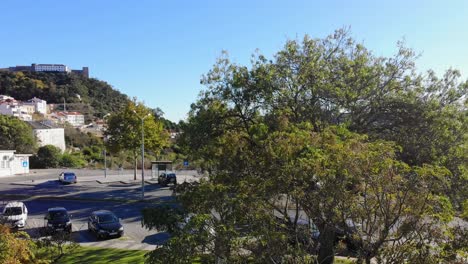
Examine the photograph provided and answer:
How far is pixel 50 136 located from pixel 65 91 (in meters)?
63.3

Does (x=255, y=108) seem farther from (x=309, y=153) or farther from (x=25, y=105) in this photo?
(x=25, y=105)

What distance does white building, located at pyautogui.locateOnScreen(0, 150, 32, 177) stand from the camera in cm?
4612

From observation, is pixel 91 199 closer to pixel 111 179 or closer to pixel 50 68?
pixel 111 179

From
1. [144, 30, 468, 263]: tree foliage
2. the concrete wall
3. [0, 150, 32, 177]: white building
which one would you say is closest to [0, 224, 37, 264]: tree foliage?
[144, 30, 468, 263]: tree foliage

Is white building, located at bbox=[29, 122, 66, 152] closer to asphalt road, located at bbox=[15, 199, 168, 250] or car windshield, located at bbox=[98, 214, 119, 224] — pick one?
asphalt road, located at bbox=[15, 199, 168, 250]

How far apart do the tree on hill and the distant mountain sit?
63.9 meters

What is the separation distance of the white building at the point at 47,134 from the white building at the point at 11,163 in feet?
51.4

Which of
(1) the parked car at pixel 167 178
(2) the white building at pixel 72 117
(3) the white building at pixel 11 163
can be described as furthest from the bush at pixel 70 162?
(2) the white building at pixel 72 117

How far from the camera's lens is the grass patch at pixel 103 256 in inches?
639

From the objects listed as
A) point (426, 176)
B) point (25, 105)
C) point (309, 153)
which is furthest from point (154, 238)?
point (25, 105)

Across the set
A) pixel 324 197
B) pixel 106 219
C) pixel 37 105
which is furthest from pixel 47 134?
pixel 324 197

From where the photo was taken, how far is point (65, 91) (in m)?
129

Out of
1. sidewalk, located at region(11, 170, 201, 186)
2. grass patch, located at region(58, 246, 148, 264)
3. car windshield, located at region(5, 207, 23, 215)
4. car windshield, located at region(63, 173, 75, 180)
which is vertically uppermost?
car windshield, located at region(63, 173, 75, 180)

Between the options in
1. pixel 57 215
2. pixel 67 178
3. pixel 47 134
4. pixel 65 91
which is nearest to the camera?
pixel 57 215
